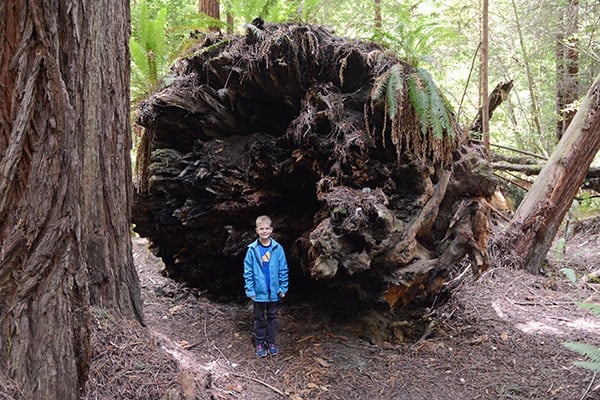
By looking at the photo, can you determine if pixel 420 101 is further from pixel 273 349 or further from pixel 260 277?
pixel 273 349

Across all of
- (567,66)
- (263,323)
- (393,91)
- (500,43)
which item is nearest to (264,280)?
(263,323)

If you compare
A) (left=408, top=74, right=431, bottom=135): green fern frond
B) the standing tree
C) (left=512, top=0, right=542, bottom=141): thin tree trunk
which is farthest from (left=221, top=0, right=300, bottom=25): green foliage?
(left=512, top=0, right=542, bottom=141): thin tree trunk

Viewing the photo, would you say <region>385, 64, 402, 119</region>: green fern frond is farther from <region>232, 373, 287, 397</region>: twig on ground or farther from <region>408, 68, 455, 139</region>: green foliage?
<region>232, 373, 287, 397</region>: twig on ground

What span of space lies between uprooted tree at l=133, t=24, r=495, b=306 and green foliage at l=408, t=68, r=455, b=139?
1cm

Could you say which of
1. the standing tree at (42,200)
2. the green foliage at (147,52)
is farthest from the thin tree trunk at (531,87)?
the standing tree at (42,200)

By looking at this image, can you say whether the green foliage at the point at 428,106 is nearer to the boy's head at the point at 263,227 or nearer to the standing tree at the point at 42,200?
the boy's head at the point at 263,227

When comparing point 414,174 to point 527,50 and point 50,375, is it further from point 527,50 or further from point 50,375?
A: point 527,50

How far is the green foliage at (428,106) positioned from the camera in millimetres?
3939

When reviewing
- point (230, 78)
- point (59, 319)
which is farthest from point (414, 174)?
point (59, 319)

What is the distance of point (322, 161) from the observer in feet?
14.2

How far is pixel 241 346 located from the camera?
14.3 ft

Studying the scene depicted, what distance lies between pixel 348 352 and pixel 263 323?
0.90 meters

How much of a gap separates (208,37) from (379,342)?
400 cm

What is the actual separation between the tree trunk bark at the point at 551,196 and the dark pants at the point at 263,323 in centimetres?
445
